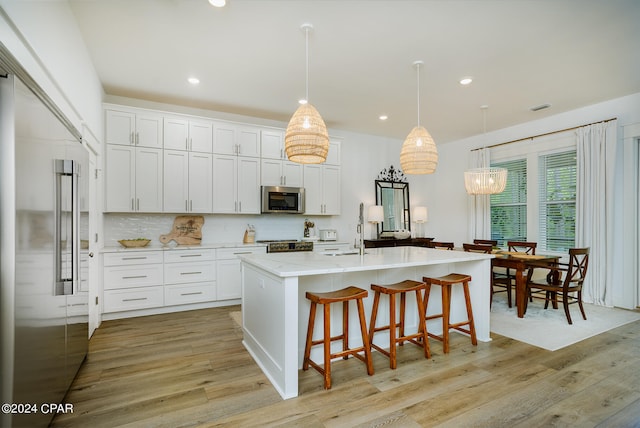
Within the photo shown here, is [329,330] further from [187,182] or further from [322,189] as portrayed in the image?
[322,189]

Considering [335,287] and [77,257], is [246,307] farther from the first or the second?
[77,257]

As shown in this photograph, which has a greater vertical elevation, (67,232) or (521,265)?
(67,232)

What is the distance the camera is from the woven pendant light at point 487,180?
→ 4.66m

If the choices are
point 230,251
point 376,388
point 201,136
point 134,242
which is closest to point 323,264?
point 376,388

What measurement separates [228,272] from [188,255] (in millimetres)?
595

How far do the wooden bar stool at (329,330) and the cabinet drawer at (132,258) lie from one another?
2.50 m

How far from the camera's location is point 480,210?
615cm

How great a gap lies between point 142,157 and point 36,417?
328 cm

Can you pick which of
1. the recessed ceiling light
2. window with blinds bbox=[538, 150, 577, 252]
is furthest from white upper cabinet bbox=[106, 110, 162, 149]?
window with blinds bbox=[538, 150, 577, 252]

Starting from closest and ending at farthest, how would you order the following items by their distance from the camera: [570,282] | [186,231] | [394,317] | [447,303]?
[394,317] < [447,303] < [570,282] < [186,231]

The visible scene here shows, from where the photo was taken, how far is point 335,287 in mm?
2803

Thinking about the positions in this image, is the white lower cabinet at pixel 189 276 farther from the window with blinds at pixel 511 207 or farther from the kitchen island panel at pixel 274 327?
the window with blinds at pixel 511 207

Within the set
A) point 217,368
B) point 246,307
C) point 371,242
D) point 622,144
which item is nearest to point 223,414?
point 217,368

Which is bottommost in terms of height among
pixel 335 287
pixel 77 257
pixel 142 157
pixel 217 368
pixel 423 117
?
pixel 217 368
